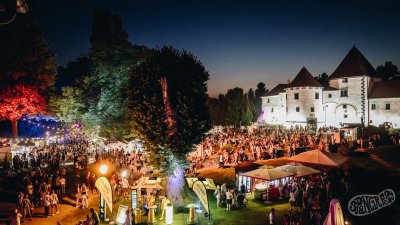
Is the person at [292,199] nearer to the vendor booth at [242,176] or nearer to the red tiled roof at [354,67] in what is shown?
the vendor booth at [242,176]

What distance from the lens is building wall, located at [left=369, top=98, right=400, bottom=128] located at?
44.2 metres

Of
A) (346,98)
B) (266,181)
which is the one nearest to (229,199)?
(266,181)

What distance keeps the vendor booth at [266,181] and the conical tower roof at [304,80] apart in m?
36.2

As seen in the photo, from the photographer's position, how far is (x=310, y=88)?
53125mm

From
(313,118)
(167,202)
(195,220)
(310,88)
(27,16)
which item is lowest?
(195,220)

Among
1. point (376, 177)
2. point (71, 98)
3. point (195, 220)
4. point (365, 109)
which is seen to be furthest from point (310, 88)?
point (195, 220)

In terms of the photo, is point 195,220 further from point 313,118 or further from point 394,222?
point 313,118

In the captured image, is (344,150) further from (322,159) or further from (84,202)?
(84,202)

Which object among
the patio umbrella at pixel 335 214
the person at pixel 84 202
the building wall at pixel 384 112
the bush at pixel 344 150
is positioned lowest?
the person at pixel 84 202

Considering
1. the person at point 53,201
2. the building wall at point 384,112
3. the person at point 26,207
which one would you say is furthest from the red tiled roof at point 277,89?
the person at point 26,207

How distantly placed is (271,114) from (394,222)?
4957cm

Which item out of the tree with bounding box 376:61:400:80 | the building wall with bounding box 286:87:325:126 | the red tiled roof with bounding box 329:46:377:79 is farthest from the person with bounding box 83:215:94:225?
the tree with bounding box 376:61:400:80

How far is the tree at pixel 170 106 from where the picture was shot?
57.2 ft

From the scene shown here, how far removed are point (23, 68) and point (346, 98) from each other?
4460 centimetres
